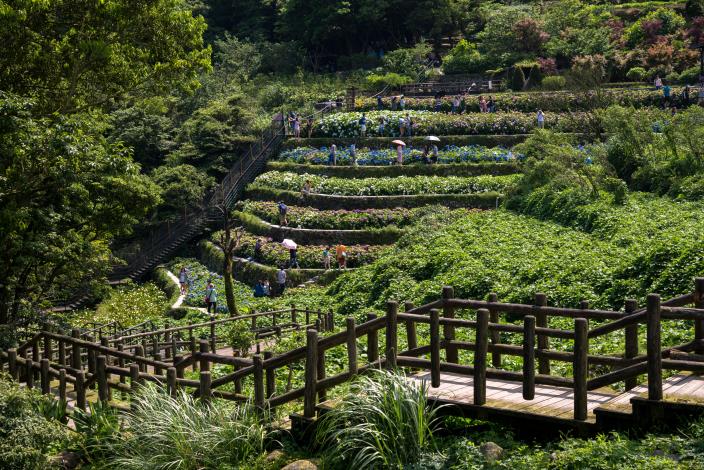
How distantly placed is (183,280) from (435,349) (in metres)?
29.3

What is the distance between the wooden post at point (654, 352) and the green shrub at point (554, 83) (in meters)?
44.1

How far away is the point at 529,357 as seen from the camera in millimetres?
11344

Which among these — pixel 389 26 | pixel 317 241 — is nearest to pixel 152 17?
pixel 317 241

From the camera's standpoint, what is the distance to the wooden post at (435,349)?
39.4ft

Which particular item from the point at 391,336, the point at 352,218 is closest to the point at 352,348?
the point at 391,336

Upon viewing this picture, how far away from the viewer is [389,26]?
73438 millimetres

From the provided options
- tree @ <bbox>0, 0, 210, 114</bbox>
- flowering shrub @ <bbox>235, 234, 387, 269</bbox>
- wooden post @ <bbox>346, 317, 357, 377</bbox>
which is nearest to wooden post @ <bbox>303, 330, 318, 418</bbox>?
wooden post @ <bbox>346, 317, 357, 377</bbox>

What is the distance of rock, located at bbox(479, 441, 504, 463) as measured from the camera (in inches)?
431

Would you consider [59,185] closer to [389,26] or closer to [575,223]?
[575,223]

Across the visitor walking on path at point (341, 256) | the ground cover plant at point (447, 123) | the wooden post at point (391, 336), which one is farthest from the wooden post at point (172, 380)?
the ground cover plant at point (447, 123)

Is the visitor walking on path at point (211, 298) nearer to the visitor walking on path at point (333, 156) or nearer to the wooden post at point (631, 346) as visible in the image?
the visitor walking on path at point (333, 156)

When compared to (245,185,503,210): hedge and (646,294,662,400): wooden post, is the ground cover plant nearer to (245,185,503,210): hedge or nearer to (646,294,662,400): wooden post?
(245,185,503,210): hedge

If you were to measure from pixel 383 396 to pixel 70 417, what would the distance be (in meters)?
5.77

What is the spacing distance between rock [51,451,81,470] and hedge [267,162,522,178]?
31.0 m
